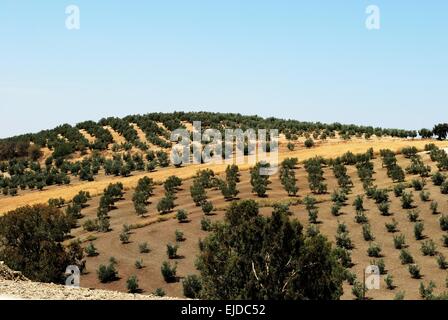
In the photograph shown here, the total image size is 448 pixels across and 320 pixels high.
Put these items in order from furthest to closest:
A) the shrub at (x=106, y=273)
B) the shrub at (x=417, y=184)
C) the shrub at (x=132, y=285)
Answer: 1. the shrub at (x=417, y=184)
2. the shrub at (x=106, y=273)
3. the shrub at (x=132, y=285)

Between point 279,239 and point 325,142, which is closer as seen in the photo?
point 279,239

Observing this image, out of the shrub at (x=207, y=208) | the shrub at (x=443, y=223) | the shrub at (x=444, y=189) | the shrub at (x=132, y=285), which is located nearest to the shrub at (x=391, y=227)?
the shrub at (x=443, y=223)

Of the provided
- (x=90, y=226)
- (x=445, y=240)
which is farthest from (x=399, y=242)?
(x=90, y=226)

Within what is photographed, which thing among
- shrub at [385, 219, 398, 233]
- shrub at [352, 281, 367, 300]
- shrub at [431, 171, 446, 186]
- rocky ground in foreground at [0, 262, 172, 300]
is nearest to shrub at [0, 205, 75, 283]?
rocky ground in foreground at [0, 262, 172, 300]

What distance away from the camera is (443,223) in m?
45.6

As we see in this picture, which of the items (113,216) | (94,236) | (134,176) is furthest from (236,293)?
(134,176)

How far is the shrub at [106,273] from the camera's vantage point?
40.6m

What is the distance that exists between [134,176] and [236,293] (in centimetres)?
5242

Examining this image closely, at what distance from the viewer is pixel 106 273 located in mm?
40656

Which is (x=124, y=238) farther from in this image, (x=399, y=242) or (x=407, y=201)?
(x=407, y=201)

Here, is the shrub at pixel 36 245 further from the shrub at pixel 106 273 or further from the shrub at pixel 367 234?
the shrub at pixel 367 234

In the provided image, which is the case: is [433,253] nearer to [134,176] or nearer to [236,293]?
[236,293]

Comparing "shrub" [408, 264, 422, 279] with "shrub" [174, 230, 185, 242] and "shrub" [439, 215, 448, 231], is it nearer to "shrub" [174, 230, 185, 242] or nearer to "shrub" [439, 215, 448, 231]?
"shrub" [439, 215, 448, 231]
